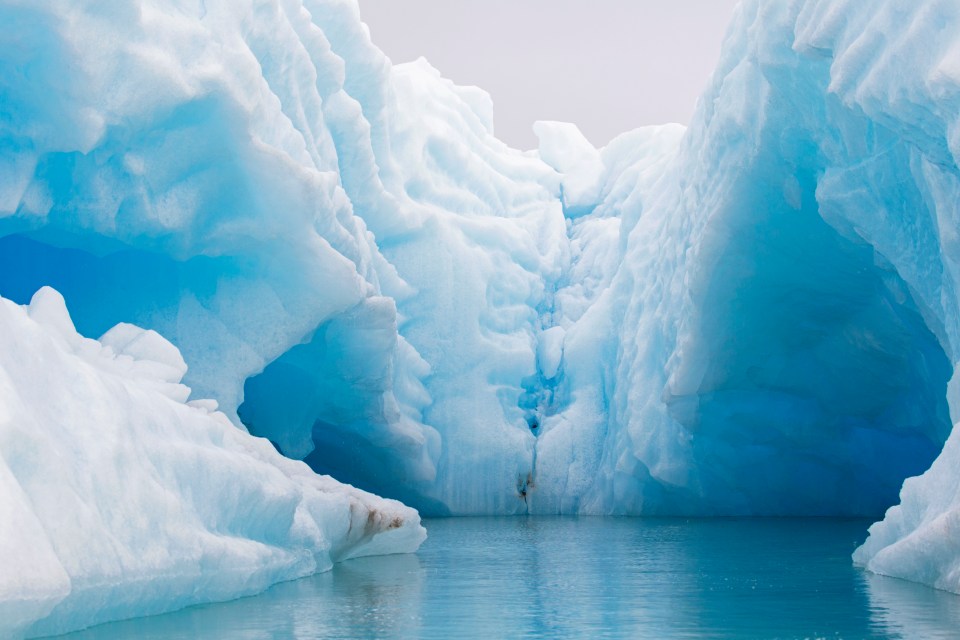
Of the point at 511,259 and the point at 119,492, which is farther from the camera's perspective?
the point at 511,259

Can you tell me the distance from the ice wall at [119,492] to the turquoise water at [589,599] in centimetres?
20

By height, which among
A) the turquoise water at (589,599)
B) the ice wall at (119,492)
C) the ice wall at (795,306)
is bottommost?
the turquoise water at (589,599)

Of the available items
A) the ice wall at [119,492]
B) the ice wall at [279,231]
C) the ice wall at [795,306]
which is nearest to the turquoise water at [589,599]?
the ice wall at [119,492]

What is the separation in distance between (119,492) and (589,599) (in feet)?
8.48

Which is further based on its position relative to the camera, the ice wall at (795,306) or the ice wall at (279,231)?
the ice wall at (279,231)

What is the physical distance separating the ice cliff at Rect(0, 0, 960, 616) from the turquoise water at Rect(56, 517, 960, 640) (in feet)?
2.77

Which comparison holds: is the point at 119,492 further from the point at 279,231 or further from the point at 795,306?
the point at 795,306

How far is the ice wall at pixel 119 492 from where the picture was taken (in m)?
4.07

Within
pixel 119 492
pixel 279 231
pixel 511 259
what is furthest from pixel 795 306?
pixel 119 492

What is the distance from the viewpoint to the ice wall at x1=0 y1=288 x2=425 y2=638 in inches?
160

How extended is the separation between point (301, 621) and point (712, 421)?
1024 cm

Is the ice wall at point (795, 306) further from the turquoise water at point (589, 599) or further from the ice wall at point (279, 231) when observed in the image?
the ice wall at point (279, 231)

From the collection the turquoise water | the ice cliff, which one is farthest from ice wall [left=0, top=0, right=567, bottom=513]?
the turquoise water

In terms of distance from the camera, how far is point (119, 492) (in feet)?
16.4
